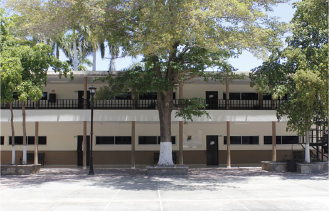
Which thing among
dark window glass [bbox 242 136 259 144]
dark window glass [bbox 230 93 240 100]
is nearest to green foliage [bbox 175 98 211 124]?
dark window glass [bbox 230 93 240 100]

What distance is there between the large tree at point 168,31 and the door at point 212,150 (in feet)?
22.7

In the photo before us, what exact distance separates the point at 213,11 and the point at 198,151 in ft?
40.9

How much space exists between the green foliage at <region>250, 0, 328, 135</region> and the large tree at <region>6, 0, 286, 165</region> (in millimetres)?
1863

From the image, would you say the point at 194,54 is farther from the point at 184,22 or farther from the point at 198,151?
the point at 198,151

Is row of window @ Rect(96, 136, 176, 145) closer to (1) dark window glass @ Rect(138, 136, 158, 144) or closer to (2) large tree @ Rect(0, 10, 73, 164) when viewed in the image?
(1) dark window glass @ Rect(138, 136, 158, 144)

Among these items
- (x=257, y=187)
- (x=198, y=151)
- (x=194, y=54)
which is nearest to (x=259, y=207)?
(x=257, y=187)

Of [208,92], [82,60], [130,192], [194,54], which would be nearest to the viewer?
[130,192]

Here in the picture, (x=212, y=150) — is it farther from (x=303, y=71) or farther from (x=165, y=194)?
(x=165, y=194)

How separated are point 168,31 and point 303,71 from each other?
6.53 m

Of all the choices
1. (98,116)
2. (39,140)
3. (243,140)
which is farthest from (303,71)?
(39,140)

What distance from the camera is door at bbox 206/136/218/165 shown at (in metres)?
23.8

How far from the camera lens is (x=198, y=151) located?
77.7 feet

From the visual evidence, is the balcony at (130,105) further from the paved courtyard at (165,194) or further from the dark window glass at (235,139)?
the paved courtyard at (165,194)

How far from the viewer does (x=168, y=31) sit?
13.4 meters
